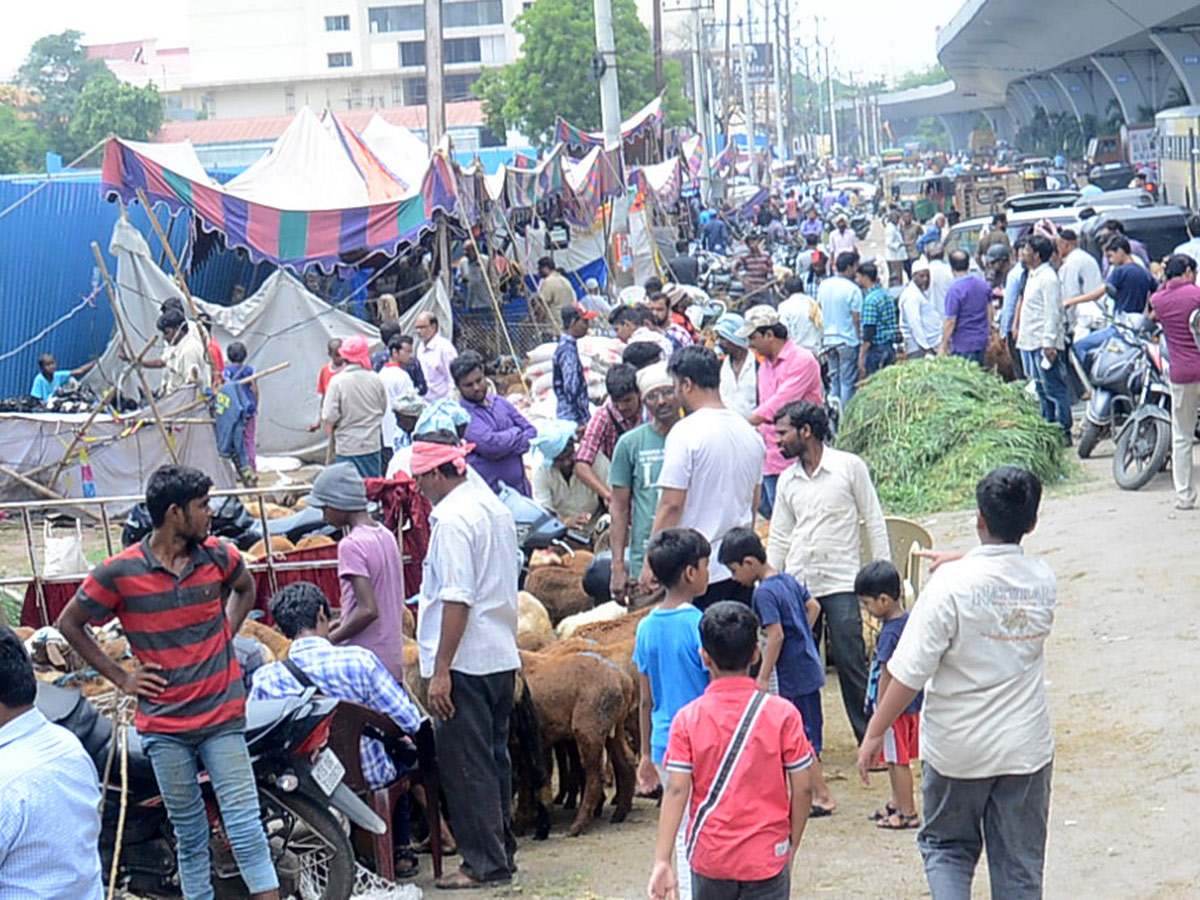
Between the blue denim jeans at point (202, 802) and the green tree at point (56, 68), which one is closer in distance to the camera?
the blue denim jeans at point (202, 802)

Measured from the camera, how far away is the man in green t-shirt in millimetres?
7418

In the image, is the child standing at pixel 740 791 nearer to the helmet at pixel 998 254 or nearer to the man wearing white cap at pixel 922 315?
the man wearing white cap at pixel 922 315

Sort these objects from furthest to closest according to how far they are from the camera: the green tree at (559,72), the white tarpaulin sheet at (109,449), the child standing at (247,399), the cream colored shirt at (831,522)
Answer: the green tree at (559,72) < the child standing at (247,399) < the white tarpaulin sheet at (109,449) < the cream colored shirt at (831,522)

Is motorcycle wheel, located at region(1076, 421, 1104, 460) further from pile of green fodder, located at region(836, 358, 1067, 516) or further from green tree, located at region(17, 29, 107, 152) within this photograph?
green tree, located at region(17, 29, 107, 152)

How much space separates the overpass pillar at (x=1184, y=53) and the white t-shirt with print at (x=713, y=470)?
153ft

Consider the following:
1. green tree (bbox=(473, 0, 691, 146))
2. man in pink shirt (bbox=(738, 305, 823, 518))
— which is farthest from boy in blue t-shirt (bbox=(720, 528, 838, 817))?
green tree (bbox=(473, 0, 691, 146))

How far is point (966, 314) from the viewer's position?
1539 centimetres

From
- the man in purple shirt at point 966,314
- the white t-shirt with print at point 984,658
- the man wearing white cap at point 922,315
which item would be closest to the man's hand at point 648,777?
the white t-shirt with print at point 984,658

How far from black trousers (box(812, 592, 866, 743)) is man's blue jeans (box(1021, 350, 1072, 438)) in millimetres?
7092

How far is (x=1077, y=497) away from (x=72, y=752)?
1024cm

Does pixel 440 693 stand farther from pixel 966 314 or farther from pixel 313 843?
pixel 966 314

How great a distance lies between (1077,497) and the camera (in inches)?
508

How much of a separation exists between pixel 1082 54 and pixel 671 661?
60.7m

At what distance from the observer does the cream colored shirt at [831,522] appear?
7355mm
